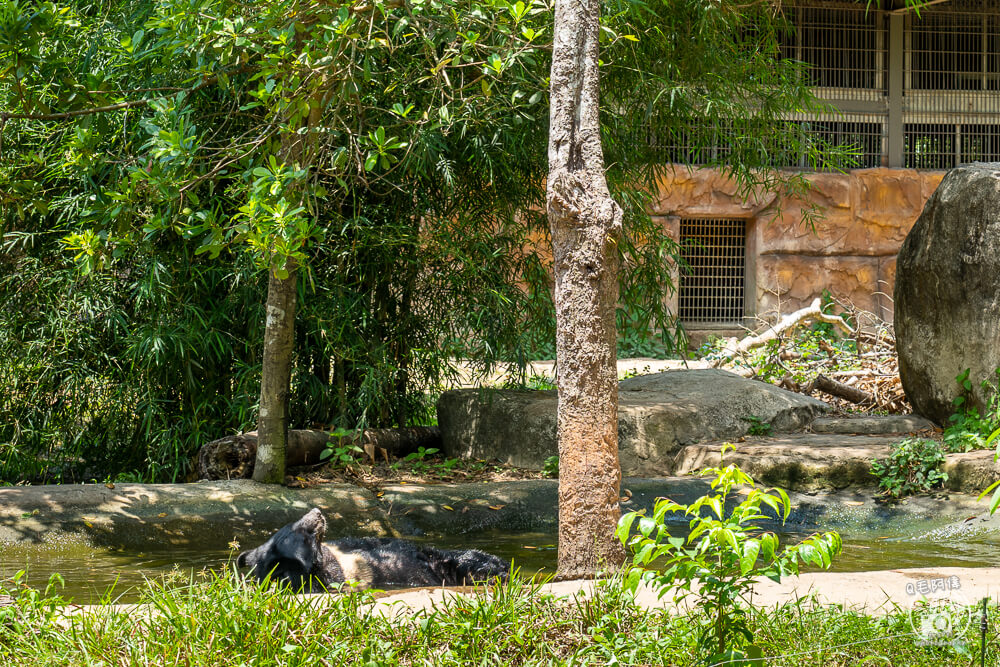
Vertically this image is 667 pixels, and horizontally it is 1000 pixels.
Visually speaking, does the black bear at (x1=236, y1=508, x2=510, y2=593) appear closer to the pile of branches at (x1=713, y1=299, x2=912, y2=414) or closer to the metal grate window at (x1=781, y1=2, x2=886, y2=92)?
the pile of branches at (x1=713, y1=299, x2=912, y2=414)

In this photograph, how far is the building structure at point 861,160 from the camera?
1440 centimetres

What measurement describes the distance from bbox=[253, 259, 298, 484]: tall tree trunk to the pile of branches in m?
5.10

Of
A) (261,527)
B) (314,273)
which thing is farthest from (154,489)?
(314,273)

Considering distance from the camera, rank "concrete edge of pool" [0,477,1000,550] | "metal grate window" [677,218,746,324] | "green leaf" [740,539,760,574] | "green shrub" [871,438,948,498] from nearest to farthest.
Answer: "green leaf" [740,539,760,574]
"concrete edge of pool" [0,477,1000,550]
"green shrub" [871,438,948,498]
"metal grate window" [677,218,746,324]

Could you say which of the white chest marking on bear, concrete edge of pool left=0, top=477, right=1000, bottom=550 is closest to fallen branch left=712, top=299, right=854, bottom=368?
concrete edge of pool left=0, top=477, right=1000, bottom=550

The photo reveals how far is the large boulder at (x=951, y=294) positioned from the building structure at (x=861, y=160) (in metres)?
7.10

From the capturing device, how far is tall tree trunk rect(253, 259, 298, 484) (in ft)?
18.4

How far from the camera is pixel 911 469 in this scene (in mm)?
5980

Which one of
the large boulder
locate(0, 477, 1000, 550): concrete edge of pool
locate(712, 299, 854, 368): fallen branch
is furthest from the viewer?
locate(712, 299, 854, 368): fallen branch

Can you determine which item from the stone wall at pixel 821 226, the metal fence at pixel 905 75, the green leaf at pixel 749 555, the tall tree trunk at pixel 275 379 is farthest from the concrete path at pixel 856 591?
the metal fence at pixel 905 75

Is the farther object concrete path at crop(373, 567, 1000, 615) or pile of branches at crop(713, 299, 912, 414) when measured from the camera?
pile of branches at crop(713, 299, 912, 414)

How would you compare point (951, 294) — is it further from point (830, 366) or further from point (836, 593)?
point (836, 593)

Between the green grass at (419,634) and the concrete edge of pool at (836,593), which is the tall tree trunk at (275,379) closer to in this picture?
the concrete edge of pool at (836,593)

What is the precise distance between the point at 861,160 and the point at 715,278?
2.91 m
